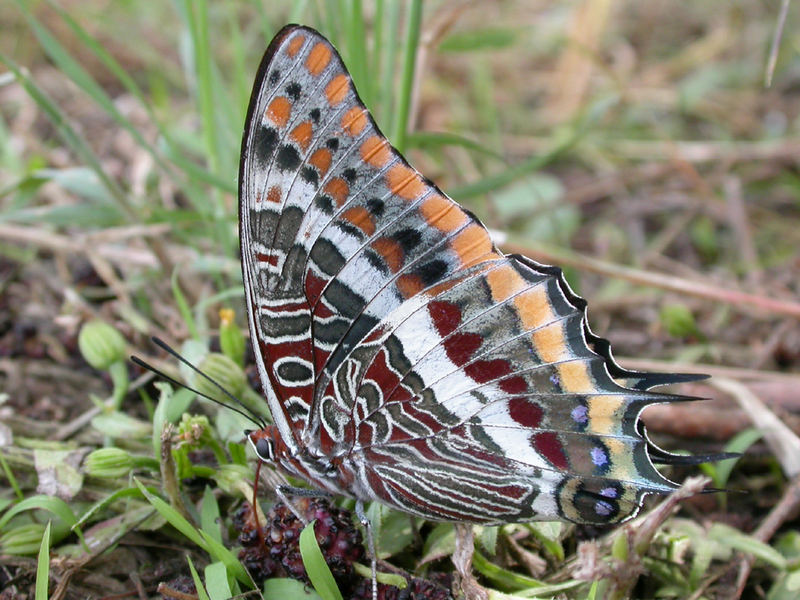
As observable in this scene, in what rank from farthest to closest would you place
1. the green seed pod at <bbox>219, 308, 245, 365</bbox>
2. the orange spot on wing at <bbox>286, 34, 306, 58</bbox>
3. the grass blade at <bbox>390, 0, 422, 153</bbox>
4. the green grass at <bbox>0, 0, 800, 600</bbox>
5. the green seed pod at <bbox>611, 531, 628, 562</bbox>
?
1. the grass blade at <bbox>390, 0, 422, 153</bbox>
2. the green seed pod at <bbox>219, 308, 245, 365</bbox>
3. the green grass at <bbox>0, 0, 800, 600</bbox>
4. the orange spot on wing at <bbox>286, 34, 306, 58</bbox>
5. the green seed pod at <bbox>611, 531, 628, 562</bbox>

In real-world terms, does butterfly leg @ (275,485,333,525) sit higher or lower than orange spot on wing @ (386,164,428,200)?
lower

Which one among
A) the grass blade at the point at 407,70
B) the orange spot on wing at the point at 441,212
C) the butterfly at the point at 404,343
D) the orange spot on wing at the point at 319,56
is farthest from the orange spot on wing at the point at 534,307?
the grass blade at the point at 407,70

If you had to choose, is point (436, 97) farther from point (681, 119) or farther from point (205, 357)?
point (205, 357)

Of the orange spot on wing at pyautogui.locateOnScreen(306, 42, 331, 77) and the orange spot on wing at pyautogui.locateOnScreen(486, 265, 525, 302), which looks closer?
the orange spot on wing at pyautogui.locateOnScreen(306, 42, 331, 77)

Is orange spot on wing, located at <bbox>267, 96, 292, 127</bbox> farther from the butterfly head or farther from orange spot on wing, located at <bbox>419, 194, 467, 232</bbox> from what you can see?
the butterfly head

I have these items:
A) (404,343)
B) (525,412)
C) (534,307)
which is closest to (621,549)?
(525,412)

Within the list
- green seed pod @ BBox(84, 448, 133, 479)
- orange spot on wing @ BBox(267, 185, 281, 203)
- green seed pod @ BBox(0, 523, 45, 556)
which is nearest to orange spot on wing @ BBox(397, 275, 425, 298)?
orange spot on wing @ BBox(267, 185, 281, 203)

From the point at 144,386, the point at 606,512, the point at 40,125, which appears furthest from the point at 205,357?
the point at 40,125

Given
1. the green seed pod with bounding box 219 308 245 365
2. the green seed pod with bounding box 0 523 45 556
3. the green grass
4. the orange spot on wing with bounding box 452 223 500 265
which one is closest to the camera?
the orange spot on wing with bounding box 452 223 500 265
